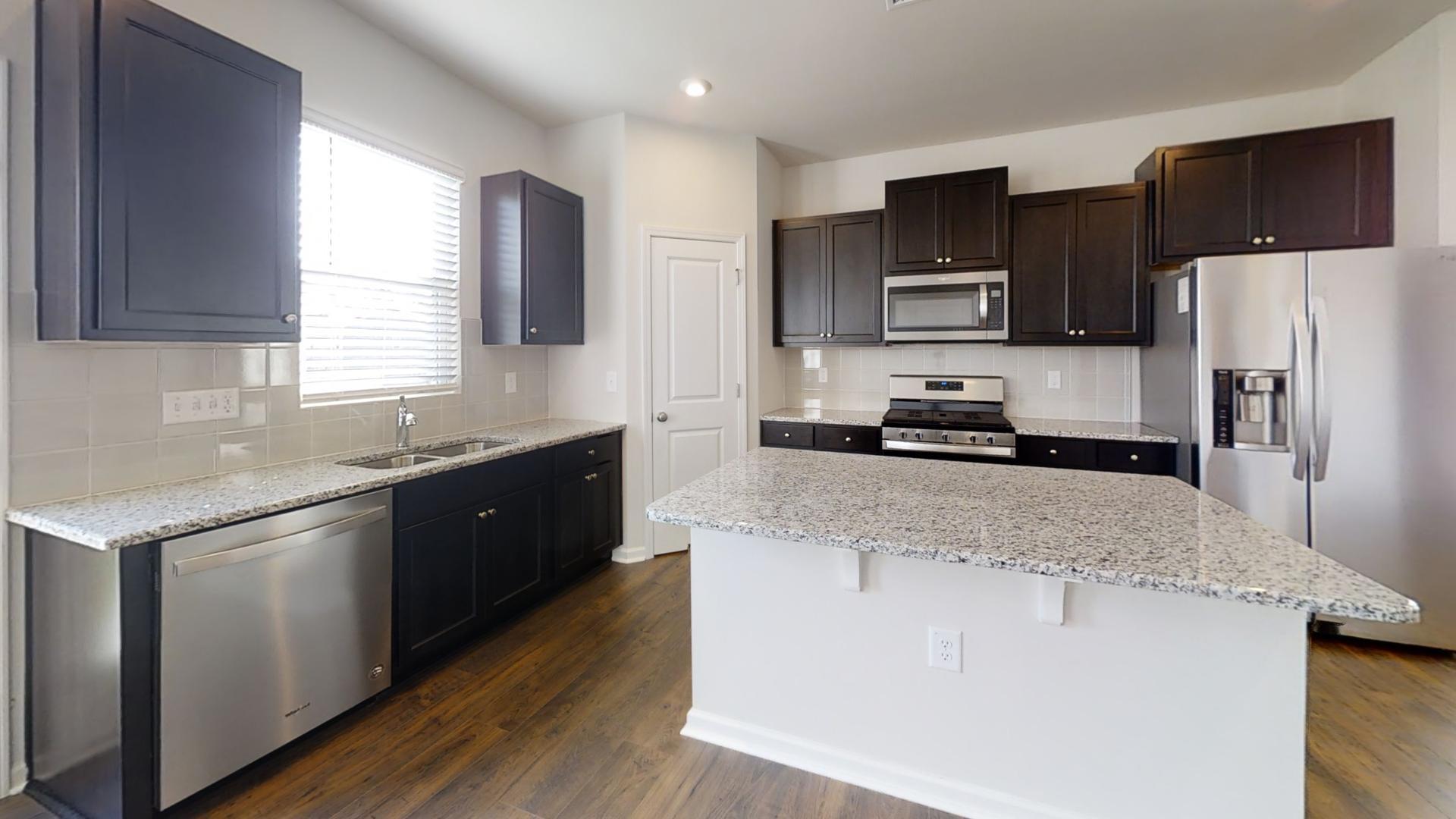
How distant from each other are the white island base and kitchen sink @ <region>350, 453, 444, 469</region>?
1.53 m

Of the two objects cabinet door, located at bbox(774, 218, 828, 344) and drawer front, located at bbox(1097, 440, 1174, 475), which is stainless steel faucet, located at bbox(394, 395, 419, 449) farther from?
drawer front, located at bbox(1097, 440, 1174, 475)

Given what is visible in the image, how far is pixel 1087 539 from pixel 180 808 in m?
2.48

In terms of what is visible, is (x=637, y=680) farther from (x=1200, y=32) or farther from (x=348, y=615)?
(x=1200, y=32)

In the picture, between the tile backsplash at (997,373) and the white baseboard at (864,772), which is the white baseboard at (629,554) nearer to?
the tile backsplash at (997,373)

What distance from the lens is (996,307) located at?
142 inches

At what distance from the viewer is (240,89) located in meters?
1.87

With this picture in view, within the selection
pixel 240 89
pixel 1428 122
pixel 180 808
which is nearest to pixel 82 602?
pixel 180 808

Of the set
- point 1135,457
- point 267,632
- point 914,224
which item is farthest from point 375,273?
point 1135,457

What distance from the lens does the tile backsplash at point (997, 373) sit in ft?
12.2

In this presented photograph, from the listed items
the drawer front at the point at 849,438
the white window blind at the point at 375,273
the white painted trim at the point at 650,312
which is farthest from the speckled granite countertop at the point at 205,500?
the drawer front at the point at 849,438

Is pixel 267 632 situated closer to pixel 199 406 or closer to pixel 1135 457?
pixel 199 406

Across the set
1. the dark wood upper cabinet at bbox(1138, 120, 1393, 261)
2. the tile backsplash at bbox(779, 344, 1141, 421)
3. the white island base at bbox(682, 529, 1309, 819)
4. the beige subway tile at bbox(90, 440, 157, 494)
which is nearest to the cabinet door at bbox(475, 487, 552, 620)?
the beige subway tile at bbox(90, 440, 157, 494)

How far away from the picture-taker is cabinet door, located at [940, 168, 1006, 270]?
358 centimetres

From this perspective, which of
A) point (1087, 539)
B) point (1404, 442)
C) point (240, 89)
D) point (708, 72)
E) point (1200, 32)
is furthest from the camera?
point (708, 72)
